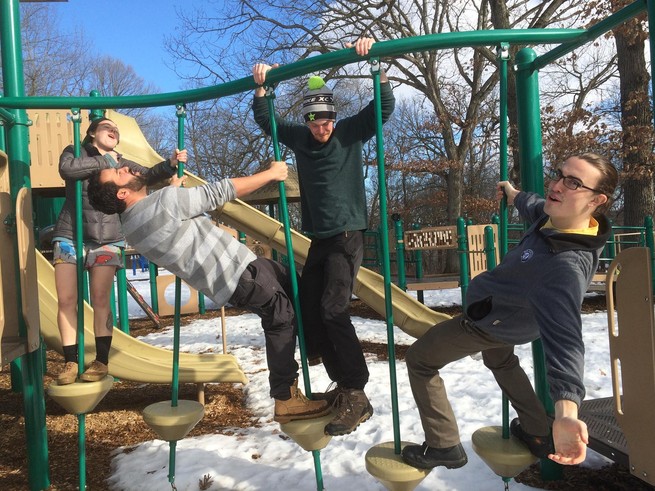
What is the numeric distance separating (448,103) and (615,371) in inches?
734

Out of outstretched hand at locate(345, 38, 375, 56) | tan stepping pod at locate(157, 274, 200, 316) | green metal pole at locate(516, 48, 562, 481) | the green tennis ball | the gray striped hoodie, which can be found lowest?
tan stepping pod at locate(157, 274, 200, 316)

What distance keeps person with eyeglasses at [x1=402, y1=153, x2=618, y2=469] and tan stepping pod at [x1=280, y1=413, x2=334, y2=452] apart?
346 millimetres

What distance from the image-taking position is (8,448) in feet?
12.8

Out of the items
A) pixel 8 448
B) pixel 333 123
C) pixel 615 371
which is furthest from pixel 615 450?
pixel 8 448

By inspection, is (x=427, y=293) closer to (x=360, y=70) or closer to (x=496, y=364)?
(x=360, y=70)

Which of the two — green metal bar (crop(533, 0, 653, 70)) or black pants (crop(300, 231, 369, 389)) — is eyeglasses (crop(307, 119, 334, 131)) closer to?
black pants (crop(300, 231, 369, 389))

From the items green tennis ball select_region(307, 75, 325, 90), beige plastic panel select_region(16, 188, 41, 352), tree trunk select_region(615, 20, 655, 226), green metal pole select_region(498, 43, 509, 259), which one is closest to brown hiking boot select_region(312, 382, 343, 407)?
green metal pole select_region(498, 43, 509, 259)

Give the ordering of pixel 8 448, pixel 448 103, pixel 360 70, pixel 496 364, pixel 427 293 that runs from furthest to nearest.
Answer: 1. pixel 448 103
2. pixel 360 70
3. pixel 427 293
4. pixel 8 448
5. pixel 496 364

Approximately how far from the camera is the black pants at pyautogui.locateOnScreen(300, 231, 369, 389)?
2379 mm

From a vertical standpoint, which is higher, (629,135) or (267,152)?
(267,152)

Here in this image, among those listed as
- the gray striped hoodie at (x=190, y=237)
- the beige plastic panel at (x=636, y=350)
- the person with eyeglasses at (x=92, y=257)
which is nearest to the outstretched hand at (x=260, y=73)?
the gray striped hoodie at (x=190, y=237)

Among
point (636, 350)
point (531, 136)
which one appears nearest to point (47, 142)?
point (531, 136)

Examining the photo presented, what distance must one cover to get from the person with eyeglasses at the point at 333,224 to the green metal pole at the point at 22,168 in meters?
1.36

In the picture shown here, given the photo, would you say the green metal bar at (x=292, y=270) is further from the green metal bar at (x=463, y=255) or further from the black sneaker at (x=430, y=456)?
the green metal bar at (x=463, y=255)
